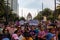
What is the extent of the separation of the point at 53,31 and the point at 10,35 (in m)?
2.44

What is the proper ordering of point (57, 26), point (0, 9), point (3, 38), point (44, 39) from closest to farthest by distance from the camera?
point (57, 26), point (3, 38), point (44, 39), point (0, 9)

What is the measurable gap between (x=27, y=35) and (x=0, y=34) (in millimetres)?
1342

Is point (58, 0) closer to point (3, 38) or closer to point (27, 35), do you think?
point (27, 35)

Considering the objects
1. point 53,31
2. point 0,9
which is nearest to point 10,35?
point 53,31

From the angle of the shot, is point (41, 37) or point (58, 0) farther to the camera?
point (58, 0)

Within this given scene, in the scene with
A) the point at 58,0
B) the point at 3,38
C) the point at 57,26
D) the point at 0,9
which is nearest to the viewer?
the point at 57,26

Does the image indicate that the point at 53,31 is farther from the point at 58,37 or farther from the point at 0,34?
the point at 0,34

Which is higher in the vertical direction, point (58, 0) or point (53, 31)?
point (58, 0)

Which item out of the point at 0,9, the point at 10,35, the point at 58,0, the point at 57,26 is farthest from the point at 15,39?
the point at 0,9

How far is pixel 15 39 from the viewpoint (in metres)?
12.8

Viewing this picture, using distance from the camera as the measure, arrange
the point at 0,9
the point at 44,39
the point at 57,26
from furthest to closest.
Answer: the point at 0,9
the point at 44,39
the point at 57,26

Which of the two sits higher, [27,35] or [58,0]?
[58,0]

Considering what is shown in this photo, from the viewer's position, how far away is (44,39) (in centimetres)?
1338

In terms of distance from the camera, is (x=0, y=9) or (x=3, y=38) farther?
(x=0, y=9)
